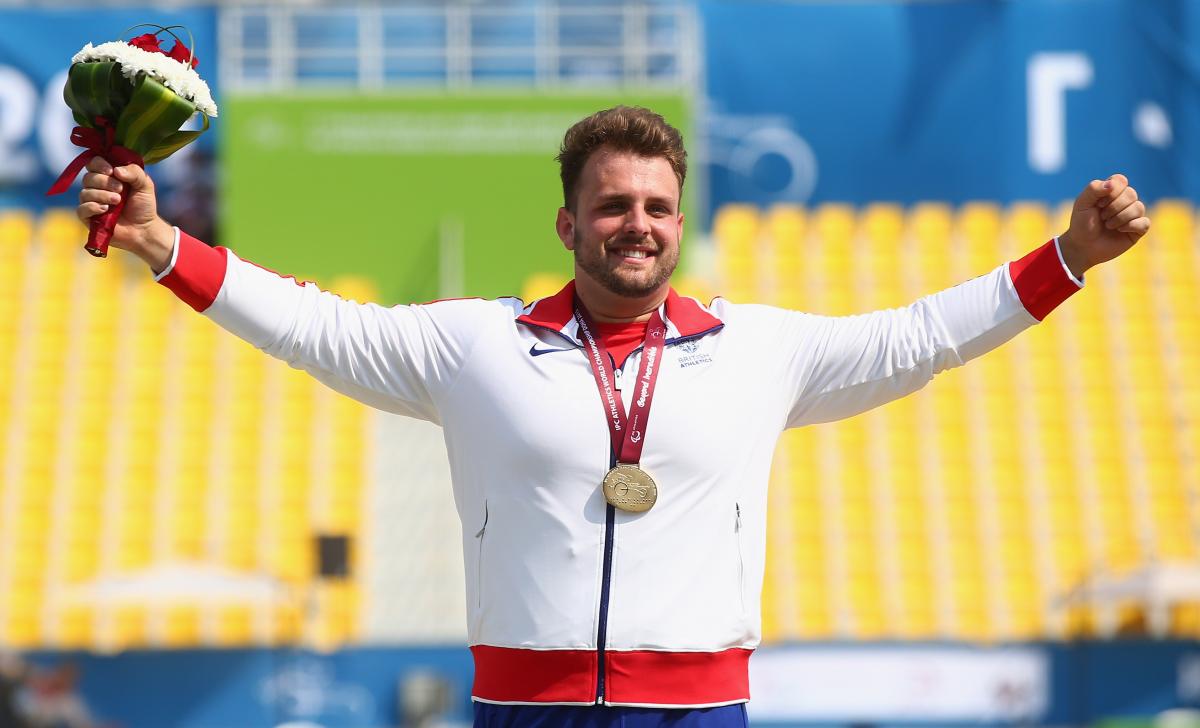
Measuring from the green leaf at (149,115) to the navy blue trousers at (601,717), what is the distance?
49.4 inches

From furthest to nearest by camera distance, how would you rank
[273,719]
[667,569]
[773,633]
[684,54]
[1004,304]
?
1. [684,54]
2. [773,633]
3. [273,719]
4. [1004,304]
5. [667,569]

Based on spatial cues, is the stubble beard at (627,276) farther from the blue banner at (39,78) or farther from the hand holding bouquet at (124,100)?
the blue banner at (39,78)

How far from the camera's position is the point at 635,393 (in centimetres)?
316

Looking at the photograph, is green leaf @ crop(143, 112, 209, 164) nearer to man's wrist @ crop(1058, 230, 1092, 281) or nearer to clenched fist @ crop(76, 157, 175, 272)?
clenched fist @ crop(76, 157, 175, 272)

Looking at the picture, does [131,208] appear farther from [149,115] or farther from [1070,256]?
[1070,256]

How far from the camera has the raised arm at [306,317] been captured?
310cm

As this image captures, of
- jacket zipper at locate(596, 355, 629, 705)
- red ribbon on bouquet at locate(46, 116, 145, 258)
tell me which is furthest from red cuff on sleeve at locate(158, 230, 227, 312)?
jacket zipper at locate(596, 355, 629, 705)

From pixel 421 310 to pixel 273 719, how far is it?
9125 mm

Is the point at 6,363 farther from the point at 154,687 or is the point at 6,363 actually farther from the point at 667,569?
the point at 667,569

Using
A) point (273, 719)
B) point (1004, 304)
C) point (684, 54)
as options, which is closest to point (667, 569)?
point (1004, 304)

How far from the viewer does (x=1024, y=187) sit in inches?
593

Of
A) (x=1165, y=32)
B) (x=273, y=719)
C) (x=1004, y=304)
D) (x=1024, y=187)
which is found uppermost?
(x=1165, y=32)

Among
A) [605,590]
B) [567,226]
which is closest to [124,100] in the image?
[567,226]

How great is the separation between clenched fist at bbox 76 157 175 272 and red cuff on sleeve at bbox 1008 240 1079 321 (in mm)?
1655
